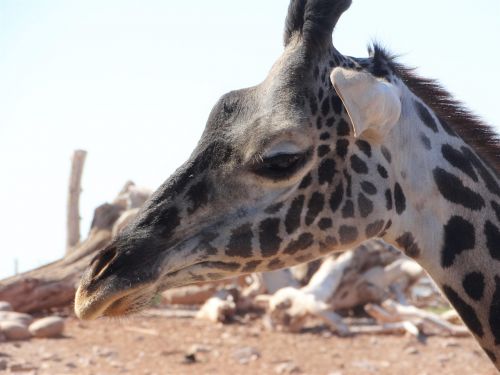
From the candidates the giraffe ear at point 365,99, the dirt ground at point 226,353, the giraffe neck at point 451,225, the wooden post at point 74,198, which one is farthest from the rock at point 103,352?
the wooden post at point 74,198

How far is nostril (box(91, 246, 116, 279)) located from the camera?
2.67 metres

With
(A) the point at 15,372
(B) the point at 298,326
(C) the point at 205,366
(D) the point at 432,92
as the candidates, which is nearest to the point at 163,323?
(B) the point at 298,326

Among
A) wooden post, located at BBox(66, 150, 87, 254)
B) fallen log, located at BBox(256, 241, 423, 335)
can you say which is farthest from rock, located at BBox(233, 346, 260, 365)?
wooden post, located at BBox(66, 150, 87, 254)

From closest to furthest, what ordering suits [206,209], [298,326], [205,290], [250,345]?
[206,209] < [250,345] < [298,326] < [205,290]

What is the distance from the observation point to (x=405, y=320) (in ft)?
30.8

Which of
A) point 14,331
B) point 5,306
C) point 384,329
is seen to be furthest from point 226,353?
point 5,306

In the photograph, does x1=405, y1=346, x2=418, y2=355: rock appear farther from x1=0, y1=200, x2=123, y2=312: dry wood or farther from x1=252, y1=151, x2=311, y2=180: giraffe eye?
x1=252, y1=151, x2=311, y2=180: giraffe eye

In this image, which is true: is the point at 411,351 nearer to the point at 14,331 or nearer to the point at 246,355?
the point at 246,355

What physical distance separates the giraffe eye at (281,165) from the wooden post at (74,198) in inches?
464

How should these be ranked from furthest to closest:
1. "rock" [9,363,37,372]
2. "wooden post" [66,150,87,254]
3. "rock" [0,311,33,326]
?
"wooden post" [66,150,87,254] → "rock" [0,311,33,326] → "rock" [9,363,37,372]

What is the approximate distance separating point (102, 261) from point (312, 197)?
2.84 feet

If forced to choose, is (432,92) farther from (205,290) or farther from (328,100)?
(205,290)

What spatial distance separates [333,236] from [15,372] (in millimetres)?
4725

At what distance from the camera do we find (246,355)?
7.59 meters
